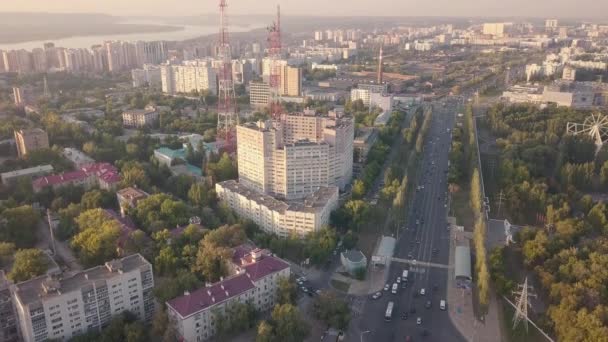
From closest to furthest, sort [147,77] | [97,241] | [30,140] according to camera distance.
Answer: [97,241], [30,140], [147,77]

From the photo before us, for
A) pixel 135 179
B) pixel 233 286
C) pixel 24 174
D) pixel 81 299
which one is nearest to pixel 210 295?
pixel 233 286

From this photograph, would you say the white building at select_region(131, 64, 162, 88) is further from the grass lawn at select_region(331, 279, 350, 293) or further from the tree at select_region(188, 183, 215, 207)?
the grass lawn at select_region(331, 279, 350, 293)

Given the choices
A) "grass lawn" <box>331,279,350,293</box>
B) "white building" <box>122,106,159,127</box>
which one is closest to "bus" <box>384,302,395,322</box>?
"grass lawn" <box>331,279,350,293</box>

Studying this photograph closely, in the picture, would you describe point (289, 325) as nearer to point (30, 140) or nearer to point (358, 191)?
point (358, 191)

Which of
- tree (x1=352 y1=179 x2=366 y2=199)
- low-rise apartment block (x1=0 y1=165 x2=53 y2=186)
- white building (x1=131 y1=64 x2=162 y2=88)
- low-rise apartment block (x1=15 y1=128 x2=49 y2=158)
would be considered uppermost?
white building (x1=131 y1=64 x2=162 y2=88)

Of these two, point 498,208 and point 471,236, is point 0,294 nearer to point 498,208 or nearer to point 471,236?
point 471,236

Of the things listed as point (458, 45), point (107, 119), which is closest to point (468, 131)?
point (107, 119)
